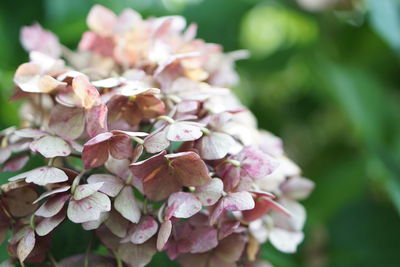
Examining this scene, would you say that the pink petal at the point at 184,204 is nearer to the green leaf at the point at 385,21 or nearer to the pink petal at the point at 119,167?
the pink petal at the point at 119,167

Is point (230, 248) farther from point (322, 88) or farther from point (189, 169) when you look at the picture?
point (322, 88)

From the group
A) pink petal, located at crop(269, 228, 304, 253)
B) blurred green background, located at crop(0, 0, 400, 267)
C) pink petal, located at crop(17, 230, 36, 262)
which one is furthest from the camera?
blurred green background, located at crop(0, 0, 400, 267)

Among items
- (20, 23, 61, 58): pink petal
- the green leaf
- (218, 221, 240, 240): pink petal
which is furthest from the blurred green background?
(218, 221, 240, 240): pink petal

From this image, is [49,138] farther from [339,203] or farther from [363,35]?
[363,35]

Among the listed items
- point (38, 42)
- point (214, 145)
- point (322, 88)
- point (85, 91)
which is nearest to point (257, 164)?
point (214, 145)

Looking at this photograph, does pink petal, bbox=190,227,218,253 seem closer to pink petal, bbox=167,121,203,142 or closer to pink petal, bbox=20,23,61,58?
pink petal, bbox=167,121,203,142
